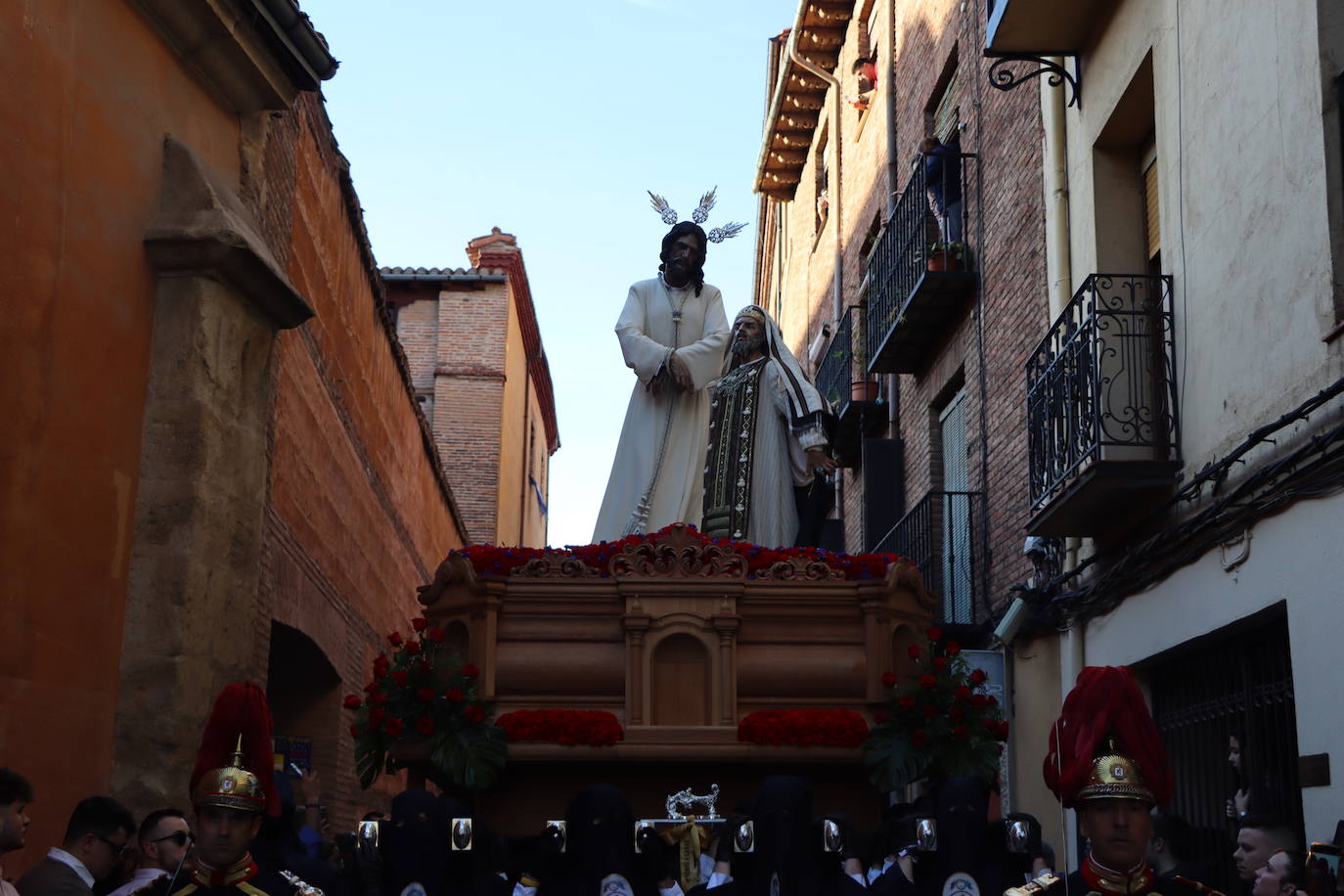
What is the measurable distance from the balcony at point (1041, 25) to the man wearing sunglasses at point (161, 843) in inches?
303

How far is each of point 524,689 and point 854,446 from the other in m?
12.2

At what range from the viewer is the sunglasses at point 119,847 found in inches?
256

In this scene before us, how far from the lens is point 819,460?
9445 millimetres

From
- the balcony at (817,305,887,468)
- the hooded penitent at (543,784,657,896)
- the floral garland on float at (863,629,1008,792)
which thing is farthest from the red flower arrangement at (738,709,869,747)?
the balcony at (817,305,887,468)

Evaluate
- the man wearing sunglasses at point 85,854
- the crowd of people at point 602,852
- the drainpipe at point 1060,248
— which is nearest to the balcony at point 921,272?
the drainpipe at point 1060,248

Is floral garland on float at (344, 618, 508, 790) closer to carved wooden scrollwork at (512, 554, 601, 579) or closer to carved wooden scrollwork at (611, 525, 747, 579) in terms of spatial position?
carved wooden scrollwork at (512, 554, 601, 579)

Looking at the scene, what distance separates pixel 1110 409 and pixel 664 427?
2.68m

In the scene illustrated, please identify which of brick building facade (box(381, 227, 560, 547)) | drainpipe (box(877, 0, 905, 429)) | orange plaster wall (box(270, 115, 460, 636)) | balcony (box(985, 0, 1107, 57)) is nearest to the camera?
balcony (box(985, 0, 1107, 57))

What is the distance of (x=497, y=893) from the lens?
6.13m

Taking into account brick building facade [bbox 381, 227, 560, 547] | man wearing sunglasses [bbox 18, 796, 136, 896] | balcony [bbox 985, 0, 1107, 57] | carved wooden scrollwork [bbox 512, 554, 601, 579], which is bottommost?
man wearing sunglasses [bbox 18, 796, 136, 896]

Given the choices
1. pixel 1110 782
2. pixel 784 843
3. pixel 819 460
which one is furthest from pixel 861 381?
pixel 1110 782

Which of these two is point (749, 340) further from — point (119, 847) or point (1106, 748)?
point (1106, 748)

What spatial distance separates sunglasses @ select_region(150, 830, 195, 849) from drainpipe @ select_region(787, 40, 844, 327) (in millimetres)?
15666

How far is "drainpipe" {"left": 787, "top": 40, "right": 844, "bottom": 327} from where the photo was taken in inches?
859
